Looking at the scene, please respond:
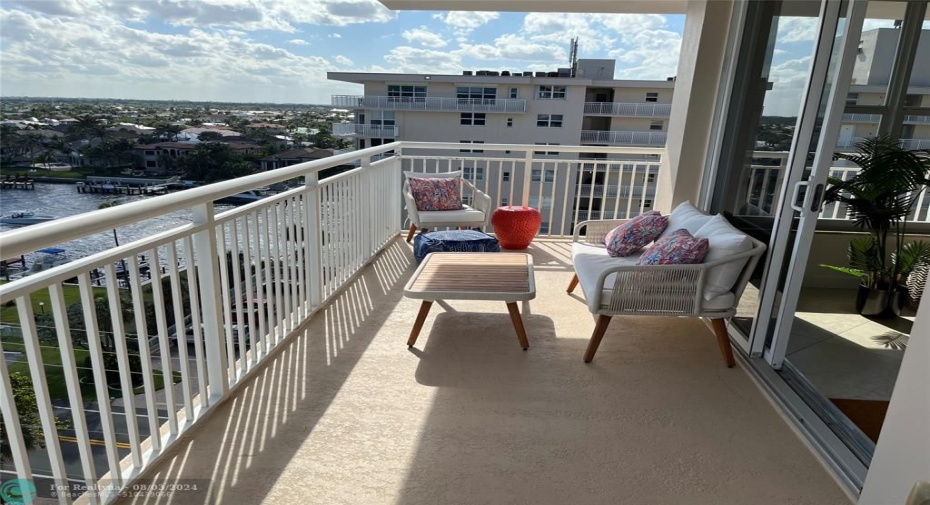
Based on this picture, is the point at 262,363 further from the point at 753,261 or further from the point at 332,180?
the point at 753,261

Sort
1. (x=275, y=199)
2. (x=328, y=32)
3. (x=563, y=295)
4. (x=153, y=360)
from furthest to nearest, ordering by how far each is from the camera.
→ (x=328, y=32) < (x=563, y=295) < (x=275, y=199) < (x=153, y=360)

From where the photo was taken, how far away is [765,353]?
108 inches

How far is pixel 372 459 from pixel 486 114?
13.1 metres

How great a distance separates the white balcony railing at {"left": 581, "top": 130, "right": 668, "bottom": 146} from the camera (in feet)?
51.6

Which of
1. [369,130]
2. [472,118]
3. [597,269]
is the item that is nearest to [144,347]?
[597,269]

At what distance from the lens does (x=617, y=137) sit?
16.0 metres

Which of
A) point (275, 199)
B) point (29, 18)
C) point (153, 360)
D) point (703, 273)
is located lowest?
point (153, 360)

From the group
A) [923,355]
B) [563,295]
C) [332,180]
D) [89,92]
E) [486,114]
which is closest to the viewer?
[923,355]

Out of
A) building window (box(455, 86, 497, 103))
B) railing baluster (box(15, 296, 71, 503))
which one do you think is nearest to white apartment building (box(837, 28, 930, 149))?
railing baluster (box(15, 296, 71, 503))

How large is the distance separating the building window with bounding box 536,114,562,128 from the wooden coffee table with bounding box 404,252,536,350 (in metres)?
12.4

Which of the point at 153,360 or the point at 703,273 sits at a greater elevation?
the point at 703,273

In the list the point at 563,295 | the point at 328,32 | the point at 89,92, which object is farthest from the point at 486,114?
the point at 563,295

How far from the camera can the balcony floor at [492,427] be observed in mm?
1794

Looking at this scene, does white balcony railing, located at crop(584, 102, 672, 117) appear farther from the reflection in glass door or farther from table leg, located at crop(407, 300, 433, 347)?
table leg, located at crop(407, 300, 433, 347)
